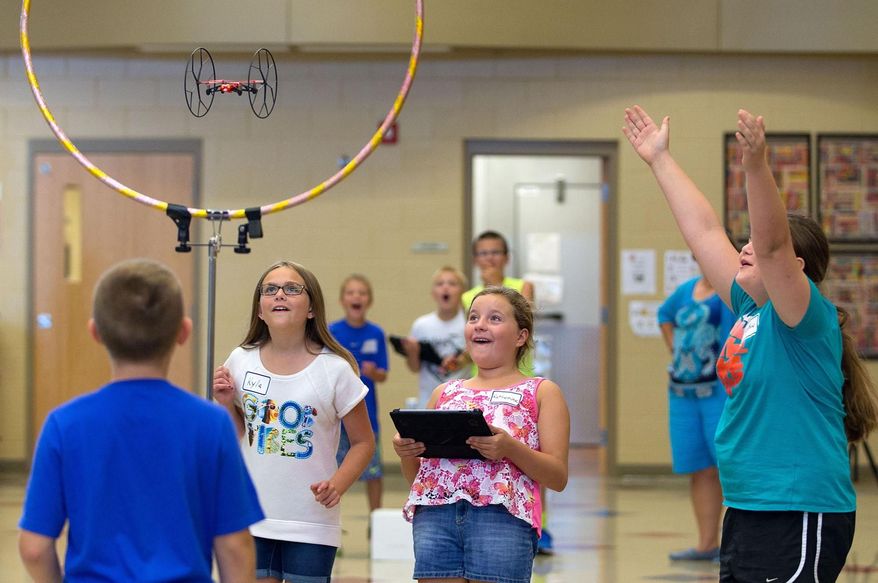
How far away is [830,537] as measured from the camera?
2537mm

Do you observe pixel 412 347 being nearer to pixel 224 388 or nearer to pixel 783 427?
pixel 224 388

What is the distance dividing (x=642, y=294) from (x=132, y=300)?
6928 millimetres

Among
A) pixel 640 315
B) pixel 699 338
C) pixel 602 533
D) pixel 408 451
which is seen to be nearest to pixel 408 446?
pixel 408 451

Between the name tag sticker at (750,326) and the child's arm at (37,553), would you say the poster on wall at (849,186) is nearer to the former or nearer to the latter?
the name tag sticker at (750,326)

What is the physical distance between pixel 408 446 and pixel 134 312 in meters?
1.04

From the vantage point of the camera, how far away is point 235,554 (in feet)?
6.73

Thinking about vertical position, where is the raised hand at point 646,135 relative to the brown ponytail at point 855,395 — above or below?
above

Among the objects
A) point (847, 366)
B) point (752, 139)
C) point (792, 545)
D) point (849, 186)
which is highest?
point (849, 186)

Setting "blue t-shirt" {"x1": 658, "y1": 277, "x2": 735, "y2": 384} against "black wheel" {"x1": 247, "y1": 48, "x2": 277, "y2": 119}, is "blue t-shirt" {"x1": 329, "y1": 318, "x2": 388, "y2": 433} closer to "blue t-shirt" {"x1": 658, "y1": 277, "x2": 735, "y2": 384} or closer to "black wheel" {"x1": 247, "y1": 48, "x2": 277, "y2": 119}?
"blue t-shirt" {"x1": 658, "y1": 277, "x2": 735, "y2": 384}

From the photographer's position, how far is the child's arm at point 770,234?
7.82ft

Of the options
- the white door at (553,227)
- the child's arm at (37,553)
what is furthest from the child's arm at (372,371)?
the white door at (553,227)

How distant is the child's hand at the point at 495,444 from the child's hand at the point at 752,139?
0.87 m

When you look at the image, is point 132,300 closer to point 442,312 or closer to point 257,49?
point 257,49

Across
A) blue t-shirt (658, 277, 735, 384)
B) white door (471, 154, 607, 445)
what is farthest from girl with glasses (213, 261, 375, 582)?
white door (471, 154, 607, 445)
